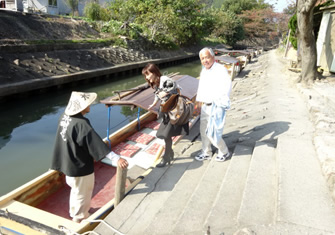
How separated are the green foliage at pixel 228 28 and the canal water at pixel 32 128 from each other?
35637 mm

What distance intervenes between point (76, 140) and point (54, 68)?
1212 cm

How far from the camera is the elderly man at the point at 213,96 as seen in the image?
149 inches

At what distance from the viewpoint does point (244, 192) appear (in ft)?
9.88

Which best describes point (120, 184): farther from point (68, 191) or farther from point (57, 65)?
point (57, 65)

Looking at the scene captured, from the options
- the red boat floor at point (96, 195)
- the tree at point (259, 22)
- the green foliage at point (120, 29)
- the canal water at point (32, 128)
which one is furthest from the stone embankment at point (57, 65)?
the tree at point (259, 22)

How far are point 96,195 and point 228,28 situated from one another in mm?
45769

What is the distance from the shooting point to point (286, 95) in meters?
8.40

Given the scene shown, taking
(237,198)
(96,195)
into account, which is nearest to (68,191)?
(96,195)

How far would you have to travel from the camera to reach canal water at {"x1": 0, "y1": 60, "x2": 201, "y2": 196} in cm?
629

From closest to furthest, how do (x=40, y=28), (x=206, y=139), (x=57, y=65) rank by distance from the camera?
1. (x=206, y=139)
2. (x=57, y=65)
3. (x=40, y=28)

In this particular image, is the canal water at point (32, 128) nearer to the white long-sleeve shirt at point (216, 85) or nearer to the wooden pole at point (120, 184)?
the white long-sleeve shirt at point (216, 85)

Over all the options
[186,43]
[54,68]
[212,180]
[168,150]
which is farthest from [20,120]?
[186,43]

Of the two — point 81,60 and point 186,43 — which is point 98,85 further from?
point 186,43

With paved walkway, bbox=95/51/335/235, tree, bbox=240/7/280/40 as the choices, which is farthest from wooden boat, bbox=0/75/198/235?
tree, bbox=240/7/280/40
